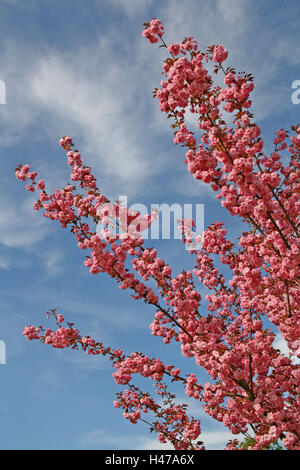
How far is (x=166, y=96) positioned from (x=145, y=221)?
7.67 feet

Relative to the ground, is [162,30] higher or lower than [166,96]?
higher

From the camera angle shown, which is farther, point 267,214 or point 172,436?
point 172,436

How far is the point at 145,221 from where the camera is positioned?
632cm

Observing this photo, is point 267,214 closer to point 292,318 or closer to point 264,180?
point 264,180

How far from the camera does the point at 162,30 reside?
20.5 feet

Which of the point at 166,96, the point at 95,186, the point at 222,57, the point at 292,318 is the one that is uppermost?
the point at 222,57

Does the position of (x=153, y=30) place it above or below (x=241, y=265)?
above

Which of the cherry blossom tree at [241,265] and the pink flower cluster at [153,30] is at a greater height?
the pink flower cluster at [153,30]

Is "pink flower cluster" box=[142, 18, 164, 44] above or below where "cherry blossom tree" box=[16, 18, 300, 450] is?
above

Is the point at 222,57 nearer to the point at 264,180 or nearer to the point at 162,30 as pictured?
the point at 162,30
